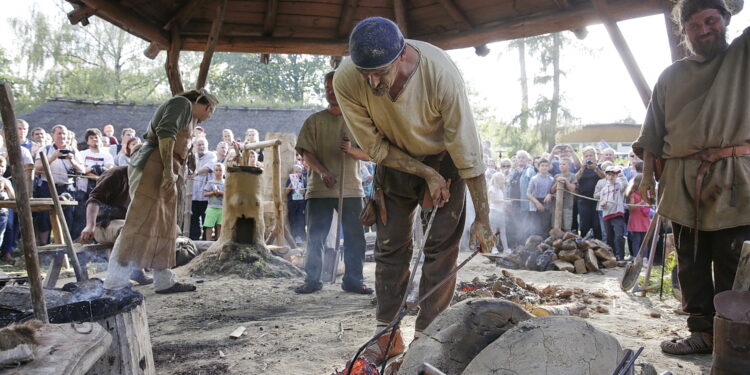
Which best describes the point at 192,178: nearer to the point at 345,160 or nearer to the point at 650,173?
the point at 345,160

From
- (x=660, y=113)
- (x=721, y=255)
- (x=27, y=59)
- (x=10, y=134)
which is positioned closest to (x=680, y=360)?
(x=721, y=255)

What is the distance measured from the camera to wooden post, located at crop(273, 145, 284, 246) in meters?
7.26

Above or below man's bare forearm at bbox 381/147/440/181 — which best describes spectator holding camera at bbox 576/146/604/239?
below

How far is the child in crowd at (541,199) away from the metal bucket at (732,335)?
710 cm

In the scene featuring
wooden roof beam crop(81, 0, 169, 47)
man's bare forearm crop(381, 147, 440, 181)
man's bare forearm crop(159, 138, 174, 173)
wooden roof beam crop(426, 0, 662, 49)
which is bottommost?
man's bare forearm crop(381, 147, 440, 181)

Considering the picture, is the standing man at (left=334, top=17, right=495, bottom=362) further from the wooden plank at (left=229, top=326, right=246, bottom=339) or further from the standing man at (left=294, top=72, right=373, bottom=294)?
the standing man at (left=294, top=72, right=373, bottom=294)

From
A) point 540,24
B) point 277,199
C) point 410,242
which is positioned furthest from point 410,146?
point 277,199

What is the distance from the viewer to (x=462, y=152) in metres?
2.64

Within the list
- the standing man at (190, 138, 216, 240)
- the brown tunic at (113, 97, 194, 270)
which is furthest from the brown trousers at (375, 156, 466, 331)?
the standing man at (190, 138, 216, 240)

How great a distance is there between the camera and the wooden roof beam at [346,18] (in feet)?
19.4

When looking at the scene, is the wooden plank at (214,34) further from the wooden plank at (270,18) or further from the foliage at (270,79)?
the foliage at (270,79)

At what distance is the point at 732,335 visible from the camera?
222cm

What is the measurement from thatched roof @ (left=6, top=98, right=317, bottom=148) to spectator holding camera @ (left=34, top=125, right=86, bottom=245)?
36.9 feet

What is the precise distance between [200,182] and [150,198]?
487 centimetres
